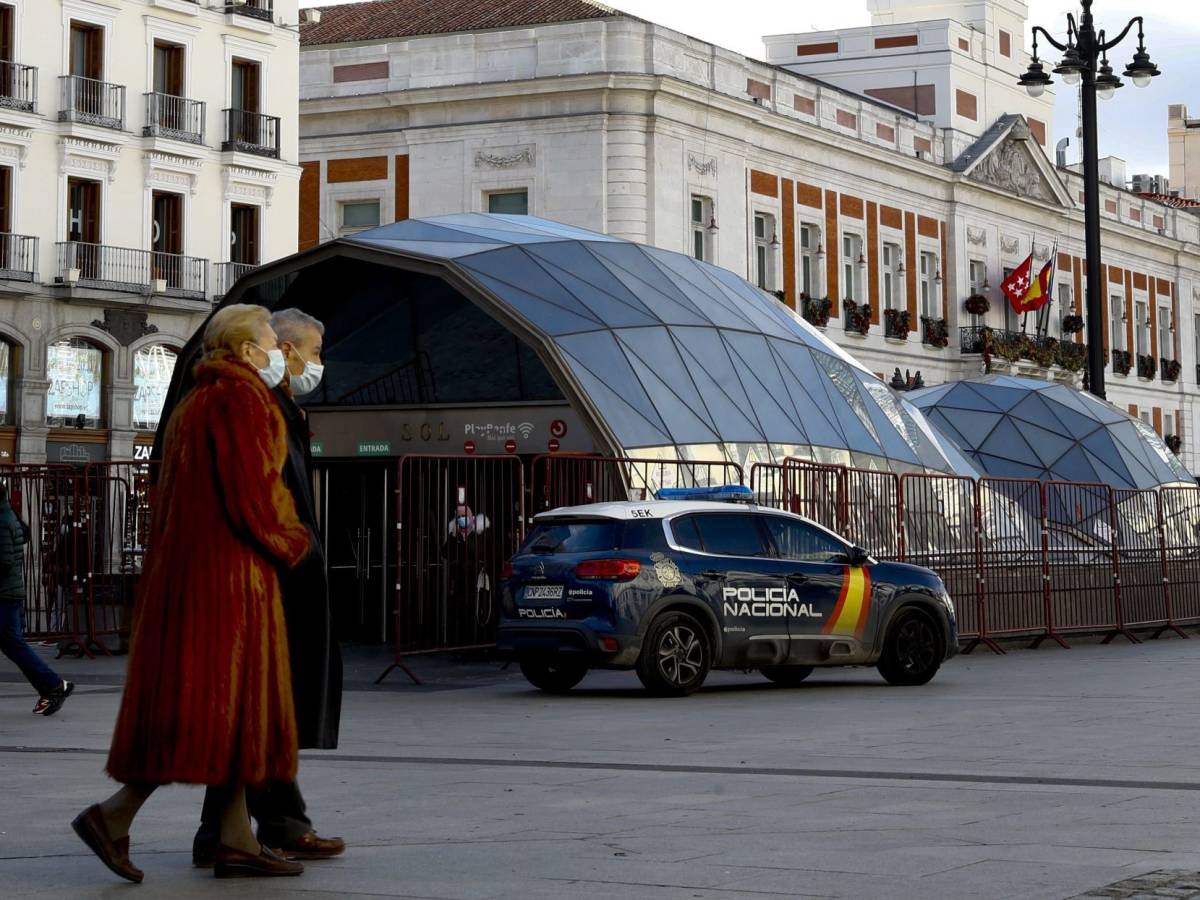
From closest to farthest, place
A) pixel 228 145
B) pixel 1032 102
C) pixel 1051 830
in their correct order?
1. pixel 1051 830
2. pixel 228 145
3. pixel 1032 102

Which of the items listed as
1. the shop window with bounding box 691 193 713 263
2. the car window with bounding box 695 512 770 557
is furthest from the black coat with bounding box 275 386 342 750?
the shop window with bounding box 691 193 713 263

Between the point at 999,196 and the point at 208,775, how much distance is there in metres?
62.4

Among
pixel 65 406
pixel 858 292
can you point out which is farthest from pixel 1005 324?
pixel 65 406

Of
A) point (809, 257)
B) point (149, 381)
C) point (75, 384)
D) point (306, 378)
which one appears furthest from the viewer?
point (809, 257)

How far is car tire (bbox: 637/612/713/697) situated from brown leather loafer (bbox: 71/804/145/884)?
31.2ft

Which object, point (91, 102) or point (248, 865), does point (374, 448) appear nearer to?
point (248, 865)

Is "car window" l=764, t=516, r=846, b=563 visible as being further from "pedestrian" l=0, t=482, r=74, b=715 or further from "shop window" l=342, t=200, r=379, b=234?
"shop window" l=342, t=200, r=379, b=234

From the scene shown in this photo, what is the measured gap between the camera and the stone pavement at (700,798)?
7.27m

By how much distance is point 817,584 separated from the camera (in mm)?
17609

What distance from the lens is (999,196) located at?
67.4m

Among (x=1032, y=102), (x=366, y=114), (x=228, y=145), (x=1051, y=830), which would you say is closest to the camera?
(x=1051, y=830)

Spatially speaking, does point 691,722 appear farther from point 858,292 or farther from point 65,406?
point 858,292

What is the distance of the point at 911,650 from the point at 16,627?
745 centimetres

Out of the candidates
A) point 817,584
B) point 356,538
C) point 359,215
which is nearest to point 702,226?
point 359,215
